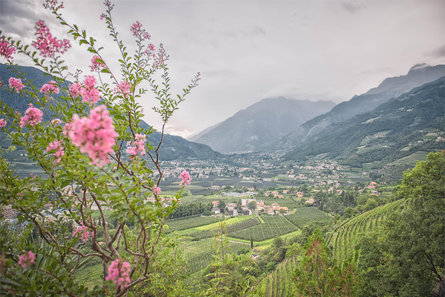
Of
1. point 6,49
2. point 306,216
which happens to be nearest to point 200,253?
point 306,216

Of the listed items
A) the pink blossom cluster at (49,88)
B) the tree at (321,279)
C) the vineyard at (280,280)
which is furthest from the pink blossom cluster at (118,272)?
the vineyard at (280,280)

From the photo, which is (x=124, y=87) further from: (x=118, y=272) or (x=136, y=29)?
(x=118, y=272)

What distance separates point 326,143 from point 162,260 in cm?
20595

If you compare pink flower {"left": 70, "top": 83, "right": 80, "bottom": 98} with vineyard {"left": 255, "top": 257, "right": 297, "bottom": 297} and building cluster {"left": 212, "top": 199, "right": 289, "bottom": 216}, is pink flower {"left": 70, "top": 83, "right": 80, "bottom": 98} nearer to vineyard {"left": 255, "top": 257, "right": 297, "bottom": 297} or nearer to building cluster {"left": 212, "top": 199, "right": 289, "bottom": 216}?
vineyard {"left": 255, "top": 257, "right": 297, "bottom": 297}

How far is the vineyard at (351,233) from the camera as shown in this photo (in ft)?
81.3

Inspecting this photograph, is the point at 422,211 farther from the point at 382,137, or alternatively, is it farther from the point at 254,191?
the point at 382,137

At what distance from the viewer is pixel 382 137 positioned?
441ft

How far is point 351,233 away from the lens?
2956 centimetres

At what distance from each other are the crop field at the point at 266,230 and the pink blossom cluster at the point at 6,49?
4536 cm

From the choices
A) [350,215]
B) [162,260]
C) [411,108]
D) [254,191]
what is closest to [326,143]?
[411,108]

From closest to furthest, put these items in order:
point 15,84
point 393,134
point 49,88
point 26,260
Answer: point 26,260
point 15,84
point 49,88
point 393,134

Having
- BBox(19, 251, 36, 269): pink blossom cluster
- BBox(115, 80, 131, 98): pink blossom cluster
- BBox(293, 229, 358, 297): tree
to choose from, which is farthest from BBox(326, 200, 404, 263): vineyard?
BBox(19, 251, 36, 269): pink blossom cluster

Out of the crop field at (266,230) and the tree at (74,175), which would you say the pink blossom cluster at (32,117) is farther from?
the crop field at (266,230)

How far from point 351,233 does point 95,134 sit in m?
37.0
